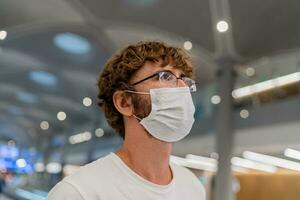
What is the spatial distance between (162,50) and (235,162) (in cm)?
571

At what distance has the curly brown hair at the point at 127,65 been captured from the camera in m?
1.64

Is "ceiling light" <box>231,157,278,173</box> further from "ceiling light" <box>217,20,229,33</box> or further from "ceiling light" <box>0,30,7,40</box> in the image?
"ceiling light" <box>0,30,7,40</box>

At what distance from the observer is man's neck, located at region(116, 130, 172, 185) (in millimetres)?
1573

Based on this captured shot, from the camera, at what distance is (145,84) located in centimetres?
163

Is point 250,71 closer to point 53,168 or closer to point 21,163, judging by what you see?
point 53,168

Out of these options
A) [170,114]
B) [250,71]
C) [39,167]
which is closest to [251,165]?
[250,71]

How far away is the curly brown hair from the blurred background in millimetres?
3239

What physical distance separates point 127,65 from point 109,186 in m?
0.48

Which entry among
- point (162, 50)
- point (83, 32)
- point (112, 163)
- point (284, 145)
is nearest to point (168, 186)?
point (112, 163)

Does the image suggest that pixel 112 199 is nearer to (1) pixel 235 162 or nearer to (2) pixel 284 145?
(2) pixel 284 145

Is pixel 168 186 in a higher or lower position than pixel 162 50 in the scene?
lower

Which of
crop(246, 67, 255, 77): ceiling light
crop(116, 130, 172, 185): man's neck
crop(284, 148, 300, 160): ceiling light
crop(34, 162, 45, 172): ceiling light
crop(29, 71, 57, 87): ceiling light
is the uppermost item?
crop(246, 67, 255, 77): ceiling light

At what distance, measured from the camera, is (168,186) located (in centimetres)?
159

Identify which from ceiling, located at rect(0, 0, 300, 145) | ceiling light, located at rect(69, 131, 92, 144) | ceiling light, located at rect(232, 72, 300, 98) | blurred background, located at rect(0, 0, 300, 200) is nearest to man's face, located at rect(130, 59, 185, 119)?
ceiling, located at rect(0, 0, 300, 145)
